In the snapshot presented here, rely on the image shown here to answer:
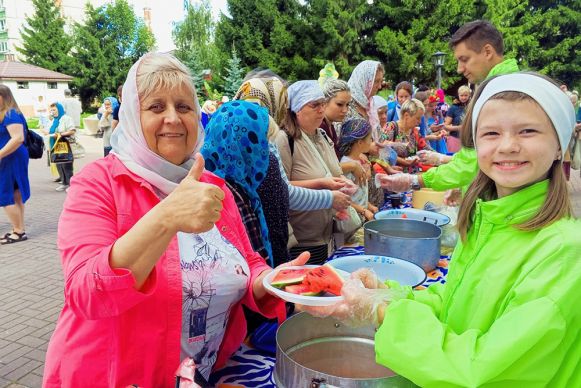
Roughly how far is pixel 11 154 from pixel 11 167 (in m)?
0.18

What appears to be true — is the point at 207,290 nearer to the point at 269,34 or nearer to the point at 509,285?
the point at 509,285

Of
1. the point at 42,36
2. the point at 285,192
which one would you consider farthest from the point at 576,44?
the point at 42,36

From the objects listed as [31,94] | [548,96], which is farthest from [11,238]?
[31,94]

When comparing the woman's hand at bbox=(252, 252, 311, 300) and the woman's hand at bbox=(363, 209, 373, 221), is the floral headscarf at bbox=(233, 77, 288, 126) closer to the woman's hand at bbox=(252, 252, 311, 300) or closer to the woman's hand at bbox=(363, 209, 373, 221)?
the woman's hand at bbox=(363, 209, 373, 221)

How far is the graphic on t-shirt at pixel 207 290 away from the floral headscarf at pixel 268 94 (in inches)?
54.4

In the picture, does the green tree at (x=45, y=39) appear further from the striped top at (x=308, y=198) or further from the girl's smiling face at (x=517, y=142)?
the girl's smiling face at (x=517, y=142)

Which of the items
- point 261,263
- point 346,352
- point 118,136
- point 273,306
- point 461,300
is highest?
point 118,136

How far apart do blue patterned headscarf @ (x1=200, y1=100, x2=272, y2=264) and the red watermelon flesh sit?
710mm

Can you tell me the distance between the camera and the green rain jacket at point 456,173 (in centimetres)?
252

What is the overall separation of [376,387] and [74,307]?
84cm

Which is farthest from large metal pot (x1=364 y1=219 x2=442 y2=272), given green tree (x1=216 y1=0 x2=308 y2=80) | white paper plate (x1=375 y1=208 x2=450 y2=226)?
green tree (x1=216 y1=0 x2=308 y2=80)

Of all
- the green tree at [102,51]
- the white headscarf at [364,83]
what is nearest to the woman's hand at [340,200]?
the white headscarf at [364,83]

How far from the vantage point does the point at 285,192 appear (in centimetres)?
238

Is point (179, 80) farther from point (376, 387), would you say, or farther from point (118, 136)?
point (376, 387)
